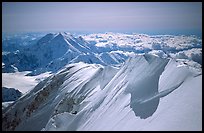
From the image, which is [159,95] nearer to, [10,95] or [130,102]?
[130,102]

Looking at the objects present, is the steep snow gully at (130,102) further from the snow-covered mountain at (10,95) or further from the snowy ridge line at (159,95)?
the snow-covered mountain at (10,95)

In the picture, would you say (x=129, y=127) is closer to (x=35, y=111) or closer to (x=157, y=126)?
(x=157, y=126)

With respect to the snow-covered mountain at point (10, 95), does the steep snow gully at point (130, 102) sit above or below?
above

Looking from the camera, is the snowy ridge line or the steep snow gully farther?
the snowy ridge line

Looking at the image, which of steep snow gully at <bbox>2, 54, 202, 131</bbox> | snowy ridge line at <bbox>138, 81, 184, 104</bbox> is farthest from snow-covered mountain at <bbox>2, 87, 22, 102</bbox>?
snowy ridge line at <bbox>138, 81, 184, 104</bbox>

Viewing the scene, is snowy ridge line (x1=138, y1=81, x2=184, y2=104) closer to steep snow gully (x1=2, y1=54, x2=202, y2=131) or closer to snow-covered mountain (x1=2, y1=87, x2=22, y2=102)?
steep snow gully (x1=2, y1=54, x2=202, y2=131)

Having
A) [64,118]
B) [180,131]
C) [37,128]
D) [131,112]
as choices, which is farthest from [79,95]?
[180,131]

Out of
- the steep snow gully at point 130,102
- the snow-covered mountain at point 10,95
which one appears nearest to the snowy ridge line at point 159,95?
the steep snow gully at point 130,102

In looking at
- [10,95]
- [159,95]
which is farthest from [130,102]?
[10,95]

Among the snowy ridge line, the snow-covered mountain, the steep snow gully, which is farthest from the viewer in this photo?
the snow-covered mountain

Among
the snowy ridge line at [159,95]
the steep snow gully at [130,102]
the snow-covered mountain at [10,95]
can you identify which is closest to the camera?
the steep snow gully at [130,102]
